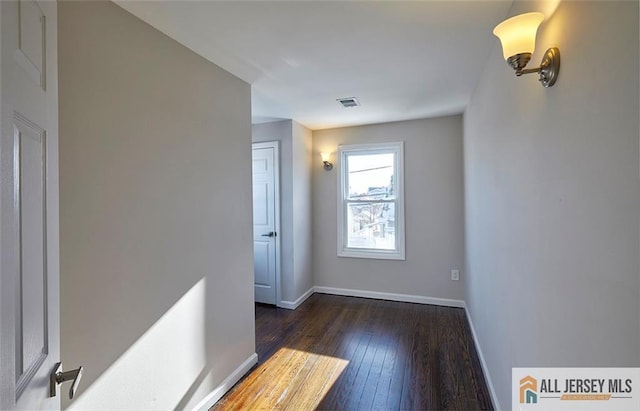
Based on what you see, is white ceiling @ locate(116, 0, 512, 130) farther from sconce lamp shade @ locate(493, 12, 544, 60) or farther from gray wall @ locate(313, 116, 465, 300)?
gray wall @ locate(313, 116, 465, 300)

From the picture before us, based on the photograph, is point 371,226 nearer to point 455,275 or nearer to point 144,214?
point 455,275

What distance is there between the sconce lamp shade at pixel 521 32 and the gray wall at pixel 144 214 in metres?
1.69

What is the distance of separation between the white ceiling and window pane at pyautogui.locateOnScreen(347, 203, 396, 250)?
1.61 meters

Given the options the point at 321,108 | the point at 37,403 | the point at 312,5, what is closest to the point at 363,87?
the point at 321,108

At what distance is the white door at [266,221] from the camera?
12.9ft

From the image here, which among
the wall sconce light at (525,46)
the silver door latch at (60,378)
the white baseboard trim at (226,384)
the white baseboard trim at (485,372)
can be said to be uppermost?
the wall sconce light at (525,46)

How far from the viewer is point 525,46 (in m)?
1.08

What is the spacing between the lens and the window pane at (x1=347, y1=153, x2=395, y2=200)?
4.13 m

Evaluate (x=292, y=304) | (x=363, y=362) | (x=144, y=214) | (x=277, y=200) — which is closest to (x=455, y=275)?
(x=363, y=362)

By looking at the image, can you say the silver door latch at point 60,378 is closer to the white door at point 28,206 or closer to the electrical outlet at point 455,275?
the white door at point 28,206

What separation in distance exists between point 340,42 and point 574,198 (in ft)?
5.02

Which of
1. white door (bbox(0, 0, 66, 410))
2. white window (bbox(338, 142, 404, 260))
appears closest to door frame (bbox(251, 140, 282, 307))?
white window (bbox(338, 142, 404, 260))

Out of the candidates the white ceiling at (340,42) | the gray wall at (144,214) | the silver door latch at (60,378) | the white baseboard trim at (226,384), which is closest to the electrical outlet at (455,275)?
the white ceiling at (340,42)

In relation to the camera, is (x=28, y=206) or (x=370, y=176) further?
(x=370, y=176)
